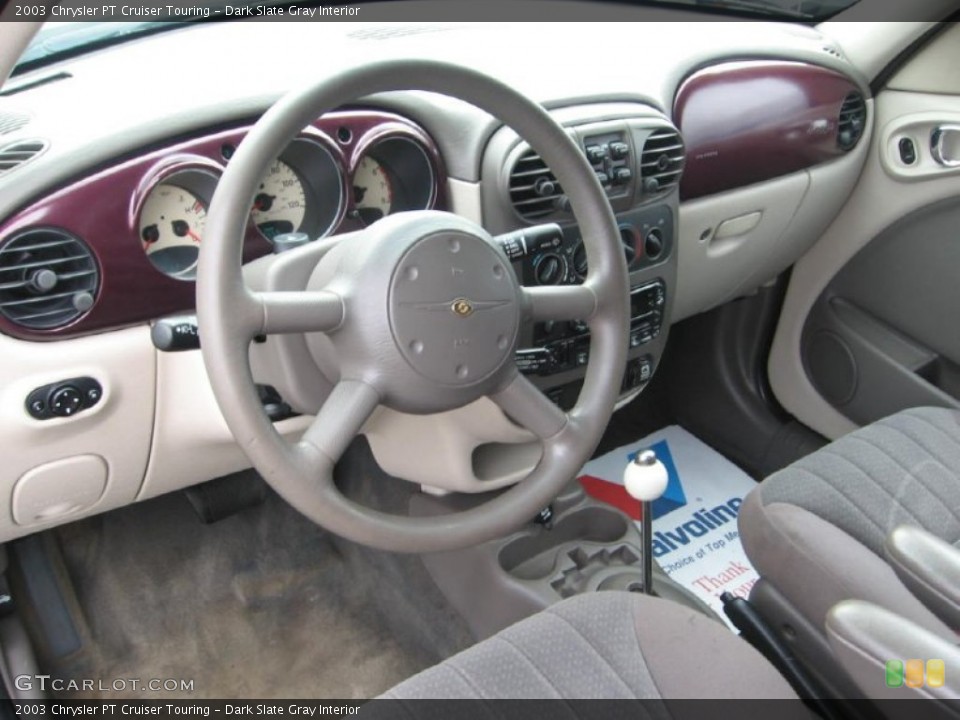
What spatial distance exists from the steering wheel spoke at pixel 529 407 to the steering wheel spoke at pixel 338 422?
176 mm

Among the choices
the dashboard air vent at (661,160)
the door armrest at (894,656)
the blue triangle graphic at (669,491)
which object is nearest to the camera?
the door armrest at (894,656)

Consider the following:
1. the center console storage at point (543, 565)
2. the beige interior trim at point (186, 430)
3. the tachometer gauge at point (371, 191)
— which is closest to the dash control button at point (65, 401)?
the beige interior trim at point (186, 430)

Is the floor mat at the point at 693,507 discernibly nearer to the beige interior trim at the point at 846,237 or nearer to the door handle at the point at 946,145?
the beige interior trim at the point at 846,237

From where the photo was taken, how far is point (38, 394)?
3.69ft

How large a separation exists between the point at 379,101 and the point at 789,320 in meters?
1.30

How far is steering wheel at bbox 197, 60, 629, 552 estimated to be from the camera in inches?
35.6

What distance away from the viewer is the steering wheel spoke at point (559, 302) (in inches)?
43.9

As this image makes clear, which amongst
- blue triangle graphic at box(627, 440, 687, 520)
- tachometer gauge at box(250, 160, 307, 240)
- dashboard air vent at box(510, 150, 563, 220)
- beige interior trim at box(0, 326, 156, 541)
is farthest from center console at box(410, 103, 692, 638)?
beige interior trim at box(0, 326, 156, 541)

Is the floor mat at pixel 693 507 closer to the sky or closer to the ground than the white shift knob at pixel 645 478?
closer to the ground

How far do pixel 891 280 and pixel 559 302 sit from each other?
1161mm

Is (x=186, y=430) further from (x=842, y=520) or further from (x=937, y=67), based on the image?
(x=937, y=67)

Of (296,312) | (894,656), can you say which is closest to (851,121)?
(894,656)

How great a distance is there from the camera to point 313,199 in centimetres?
128

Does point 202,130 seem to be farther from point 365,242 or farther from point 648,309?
point 648,309
